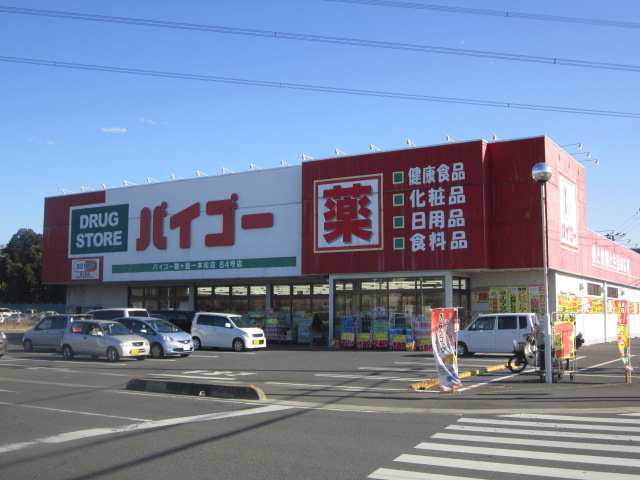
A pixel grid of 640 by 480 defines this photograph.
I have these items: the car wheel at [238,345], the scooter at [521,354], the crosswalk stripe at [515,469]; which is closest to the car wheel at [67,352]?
the car wheel at [238,345]

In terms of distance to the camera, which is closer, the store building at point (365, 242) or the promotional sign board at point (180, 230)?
the store building at point (365, 242)

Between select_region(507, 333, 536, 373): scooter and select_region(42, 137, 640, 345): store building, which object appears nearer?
select_region(507, 333, 536, 373): scooter

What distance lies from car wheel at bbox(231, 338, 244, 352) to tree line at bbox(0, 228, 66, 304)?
5380 centimetres

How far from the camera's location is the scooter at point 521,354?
62.5ft

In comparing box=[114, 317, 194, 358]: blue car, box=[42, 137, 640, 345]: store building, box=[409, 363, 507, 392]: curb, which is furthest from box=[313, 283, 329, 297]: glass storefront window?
box=[409, 363, 507, 392]: curb

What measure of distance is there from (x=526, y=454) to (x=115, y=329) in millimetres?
19322

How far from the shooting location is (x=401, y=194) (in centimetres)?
3077

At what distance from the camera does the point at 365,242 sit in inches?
1239

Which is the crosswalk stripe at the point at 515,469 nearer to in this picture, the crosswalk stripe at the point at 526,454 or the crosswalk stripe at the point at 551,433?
the crosswalk stripe at the point at 526,454

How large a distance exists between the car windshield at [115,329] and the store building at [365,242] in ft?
36.9

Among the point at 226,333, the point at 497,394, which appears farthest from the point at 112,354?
the point at 497,394

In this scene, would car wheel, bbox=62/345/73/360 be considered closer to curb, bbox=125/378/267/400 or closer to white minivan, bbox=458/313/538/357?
curb, bbox=125/378/267/400

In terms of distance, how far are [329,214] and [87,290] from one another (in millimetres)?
22010

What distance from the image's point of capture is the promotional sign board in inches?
1369
